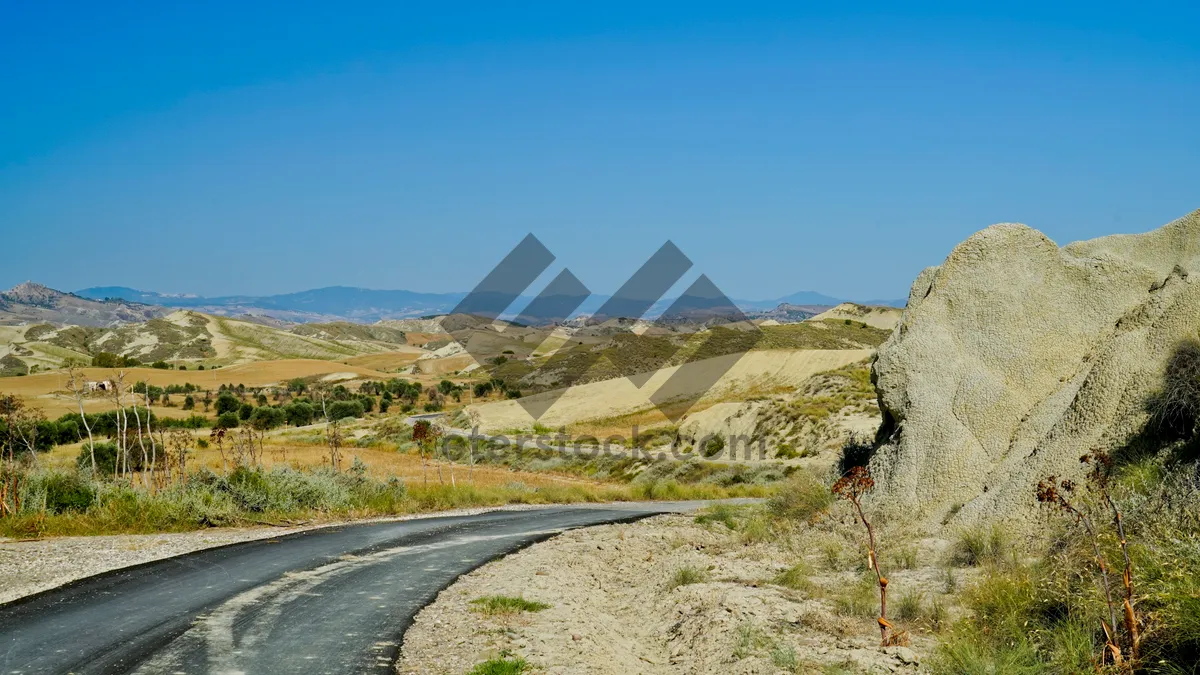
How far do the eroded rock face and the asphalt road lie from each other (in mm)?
7518

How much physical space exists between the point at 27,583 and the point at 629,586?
27.1ft

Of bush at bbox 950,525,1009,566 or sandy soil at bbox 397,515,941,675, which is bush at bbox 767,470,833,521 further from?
bush at bbox 950,525,1009,566

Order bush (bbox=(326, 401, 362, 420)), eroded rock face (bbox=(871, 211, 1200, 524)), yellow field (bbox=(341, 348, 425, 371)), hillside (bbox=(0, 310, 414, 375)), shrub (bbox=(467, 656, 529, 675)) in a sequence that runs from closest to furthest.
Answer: shrub (bbox=(467, 656, 529, 675)) < eroded rock face (bbox=(871, 211, 1200, 524)) < bush (bbox=(326, 401, 362, 420)) < hillside (bbox=(0, 310, 414, 375)) < yellow field (bbox=(341, 348, 425, 371))

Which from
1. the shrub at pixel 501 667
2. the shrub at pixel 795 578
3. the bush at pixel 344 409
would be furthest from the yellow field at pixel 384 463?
the shrub at pixel 501 667

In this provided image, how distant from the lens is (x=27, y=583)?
38.3 feet

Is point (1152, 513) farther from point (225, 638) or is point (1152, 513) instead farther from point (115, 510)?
point (115, 510)

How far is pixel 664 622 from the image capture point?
34.8 feet

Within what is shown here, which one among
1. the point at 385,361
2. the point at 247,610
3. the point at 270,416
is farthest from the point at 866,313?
the point at 247,610

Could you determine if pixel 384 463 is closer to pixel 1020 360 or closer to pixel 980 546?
pixel 1020 360

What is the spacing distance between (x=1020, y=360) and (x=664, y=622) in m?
7.95

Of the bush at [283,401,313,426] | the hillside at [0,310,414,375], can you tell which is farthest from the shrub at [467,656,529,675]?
the hillside at [0,310,414,375]

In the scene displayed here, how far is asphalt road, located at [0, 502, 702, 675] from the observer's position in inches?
326

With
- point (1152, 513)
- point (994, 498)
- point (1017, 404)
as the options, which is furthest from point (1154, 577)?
point (1017, 404)

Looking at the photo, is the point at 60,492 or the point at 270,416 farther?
the point at 270,416
